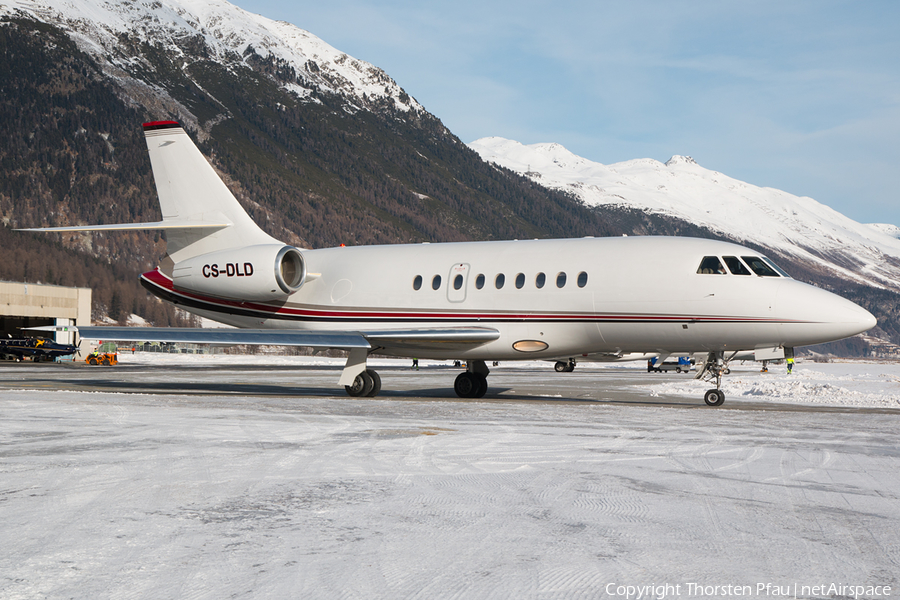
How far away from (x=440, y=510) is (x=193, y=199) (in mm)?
18504

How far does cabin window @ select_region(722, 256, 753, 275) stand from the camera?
57.7 feet

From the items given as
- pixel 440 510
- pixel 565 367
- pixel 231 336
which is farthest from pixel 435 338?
pixel 565 367

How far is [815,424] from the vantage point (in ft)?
46.4

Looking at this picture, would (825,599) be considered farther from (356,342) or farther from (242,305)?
(242,305)

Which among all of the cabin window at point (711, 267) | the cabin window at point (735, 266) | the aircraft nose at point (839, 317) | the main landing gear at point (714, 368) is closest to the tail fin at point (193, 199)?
the cabin window at point (711, 267)

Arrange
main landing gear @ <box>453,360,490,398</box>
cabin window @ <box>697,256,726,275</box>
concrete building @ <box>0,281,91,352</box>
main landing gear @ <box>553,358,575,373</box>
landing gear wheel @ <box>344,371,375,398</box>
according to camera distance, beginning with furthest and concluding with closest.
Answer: concrete building @ <box>0,281,91,352</box>
main landing gear @ <box>553,358,575,373</box>
main landing gear @ <box>453,360,490,398</box>
landing gear wheel @ <box>344,371,375,398</box>
cabin window @ <box>697,256,726,275</box>

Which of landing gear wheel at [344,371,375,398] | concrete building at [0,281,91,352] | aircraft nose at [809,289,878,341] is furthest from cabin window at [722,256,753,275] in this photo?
concrete building at [0,281,91,352]

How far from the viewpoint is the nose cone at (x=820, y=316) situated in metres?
16.4

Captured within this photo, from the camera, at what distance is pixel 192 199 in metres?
23.1

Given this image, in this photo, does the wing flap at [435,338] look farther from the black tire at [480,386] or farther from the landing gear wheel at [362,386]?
the black tire at [480,386]

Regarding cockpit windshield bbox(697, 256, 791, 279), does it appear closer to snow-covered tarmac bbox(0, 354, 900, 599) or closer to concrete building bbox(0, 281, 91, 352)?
snow-covered tarmac bbox(0, 354, 900, 599)

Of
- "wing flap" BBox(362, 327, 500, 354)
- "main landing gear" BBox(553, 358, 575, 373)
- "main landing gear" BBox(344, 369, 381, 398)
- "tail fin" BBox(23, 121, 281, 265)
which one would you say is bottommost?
"main landing gear" BBox(553, 358, 575, 373)

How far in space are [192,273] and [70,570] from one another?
18.8 meters

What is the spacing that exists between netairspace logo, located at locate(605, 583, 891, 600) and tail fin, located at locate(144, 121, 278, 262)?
19.7m
